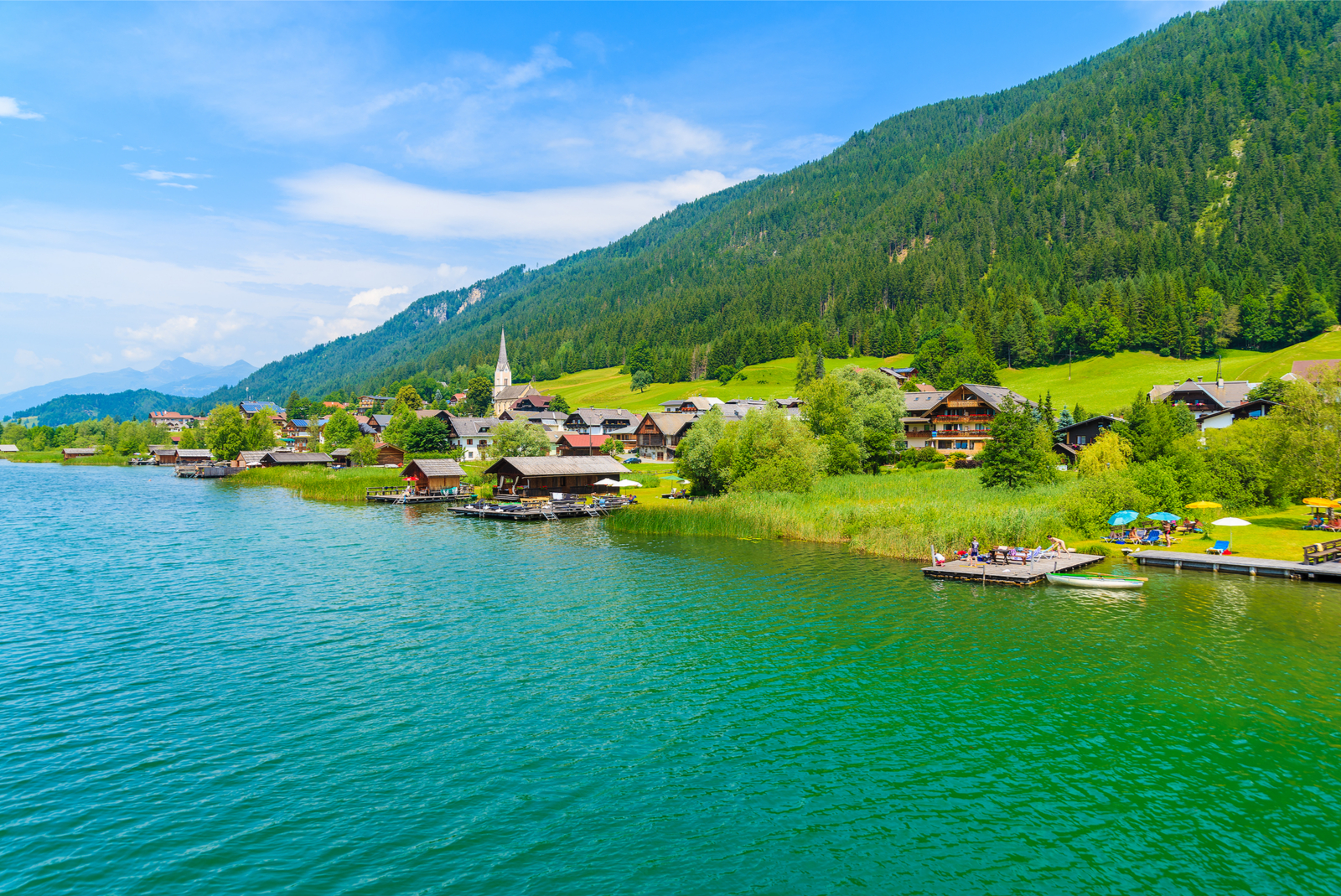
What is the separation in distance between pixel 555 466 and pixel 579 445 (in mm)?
40778

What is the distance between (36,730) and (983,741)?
28.9 meters

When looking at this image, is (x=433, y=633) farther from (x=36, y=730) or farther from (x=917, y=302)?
(x=917, y=302)

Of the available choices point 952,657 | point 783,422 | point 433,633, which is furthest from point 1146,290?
point 433,633

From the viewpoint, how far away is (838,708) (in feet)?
79.0

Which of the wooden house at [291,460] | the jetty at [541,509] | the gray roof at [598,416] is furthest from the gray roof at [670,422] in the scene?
the wooden house at [291,460]

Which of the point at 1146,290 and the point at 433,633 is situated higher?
the point at 1146,290

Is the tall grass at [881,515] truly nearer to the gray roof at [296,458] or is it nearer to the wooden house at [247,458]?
the gray roof at [296,458]

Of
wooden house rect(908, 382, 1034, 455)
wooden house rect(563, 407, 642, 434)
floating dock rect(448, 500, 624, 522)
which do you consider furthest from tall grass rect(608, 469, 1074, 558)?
wooden house rect(563, 407, 642, 434)

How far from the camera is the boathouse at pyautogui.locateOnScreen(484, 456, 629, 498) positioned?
273 feet

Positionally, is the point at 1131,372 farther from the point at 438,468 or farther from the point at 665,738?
the point at 665,738

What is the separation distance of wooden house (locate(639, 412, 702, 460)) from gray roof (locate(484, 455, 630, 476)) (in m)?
39.2

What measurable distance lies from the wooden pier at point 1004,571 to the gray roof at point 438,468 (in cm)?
6995

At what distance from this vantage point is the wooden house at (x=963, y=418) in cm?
10556

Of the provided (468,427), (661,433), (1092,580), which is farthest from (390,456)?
(1092,580)
